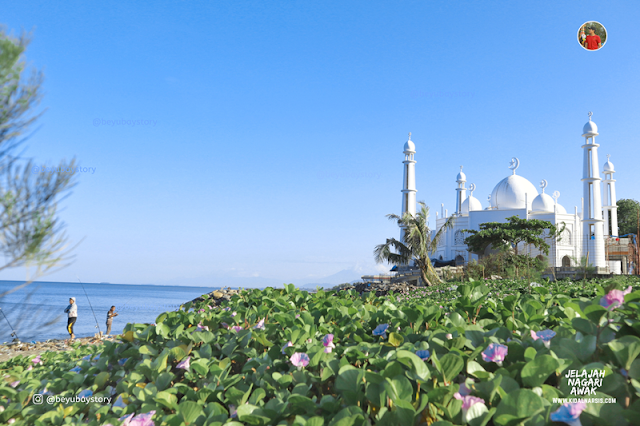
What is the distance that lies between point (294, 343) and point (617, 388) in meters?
1.33

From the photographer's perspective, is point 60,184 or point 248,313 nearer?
point 248,313

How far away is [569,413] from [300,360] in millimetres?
1023

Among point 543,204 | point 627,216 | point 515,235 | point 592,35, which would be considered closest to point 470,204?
point 543,204

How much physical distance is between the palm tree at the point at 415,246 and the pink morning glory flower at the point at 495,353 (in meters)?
16.3

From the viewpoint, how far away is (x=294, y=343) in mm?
2020

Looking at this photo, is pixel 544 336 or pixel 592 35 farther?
pixel 592 35

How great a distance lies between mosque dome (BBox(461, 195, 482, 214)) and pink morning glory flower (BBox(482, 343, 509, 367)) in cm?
4348

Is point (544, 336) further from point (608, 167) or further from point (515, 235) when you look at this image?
point (608, 167)

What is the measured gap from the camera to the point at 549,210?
37.6 meters

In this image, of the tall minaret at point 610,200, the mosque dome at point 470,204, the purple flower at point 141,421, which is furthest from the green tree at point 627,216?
the purple flower at point 141,421

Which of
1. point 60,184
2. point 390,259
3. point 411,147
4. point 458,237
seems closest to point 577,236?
point 458,237

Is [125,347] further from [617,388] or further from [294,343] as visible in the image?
[617,388]

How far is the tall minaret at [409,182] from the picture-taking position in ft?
118

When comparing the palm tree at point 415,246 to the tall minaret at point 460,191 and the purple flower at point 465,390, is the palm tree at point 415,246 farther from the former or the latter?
the tall minaret at point 460,191
